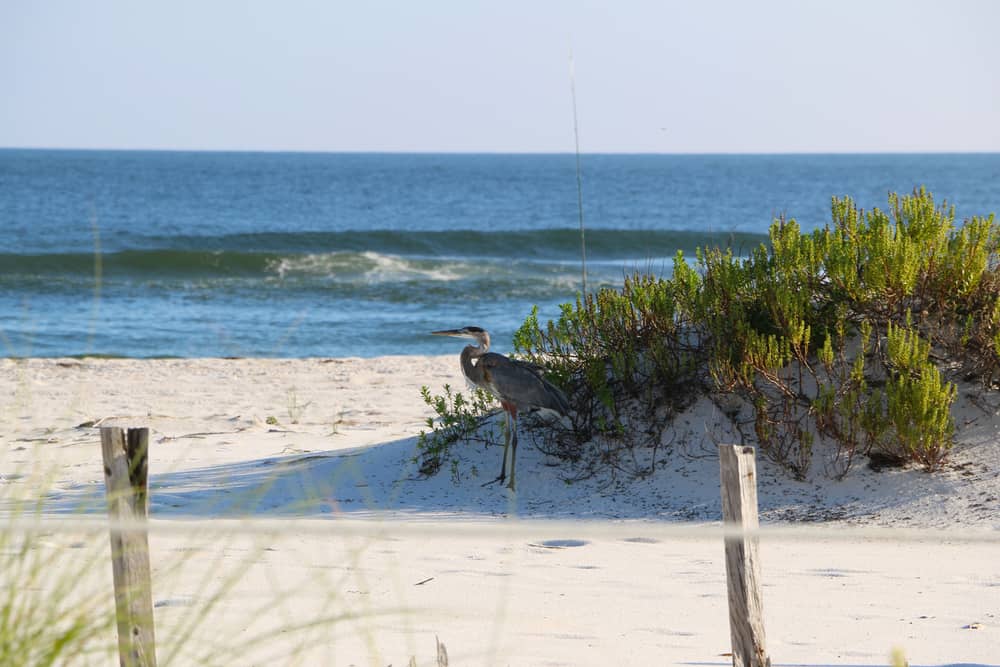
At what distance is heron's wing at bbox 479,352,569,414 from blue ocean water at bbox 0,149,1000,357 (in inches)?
51.7

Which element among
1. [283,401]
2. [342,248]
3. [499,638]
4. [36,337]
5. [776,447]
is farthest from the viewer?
[342,248]

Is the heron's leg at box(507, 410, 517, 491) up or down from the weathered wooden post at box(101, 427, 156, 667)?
down

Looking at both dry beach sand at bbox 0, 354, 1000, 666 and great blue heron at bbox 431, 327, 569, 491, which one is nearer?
dry beach sand at bbox 0, 354, 1000, 666

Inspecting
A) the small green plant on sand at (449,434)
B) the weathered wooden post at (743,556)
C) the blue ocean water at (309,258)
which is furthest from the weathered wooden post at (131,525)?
the small green plant on sand at (449,434)

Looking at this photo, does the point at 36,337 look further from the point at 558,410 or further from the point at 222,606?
the point at 222,606

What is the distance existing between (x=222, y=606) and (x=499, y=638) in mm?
1236

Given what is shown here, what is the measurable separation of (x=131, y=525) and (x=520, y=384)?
165 inches

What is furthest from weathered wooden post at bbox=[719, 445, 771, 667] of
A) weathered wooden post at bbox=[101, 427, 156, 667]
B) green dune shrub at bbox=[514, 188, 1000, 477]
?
green dune shrub at bbox=[514, 188, 1000, 477]

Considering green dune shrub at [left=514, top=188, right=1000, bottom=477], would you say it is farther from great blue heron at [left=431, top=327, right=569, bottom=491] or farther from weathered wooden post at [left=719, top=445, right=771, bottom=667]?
weathered wooden post at [left=719, top=445, right=771, bottom=667]

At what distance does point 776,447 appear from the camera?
7.03m

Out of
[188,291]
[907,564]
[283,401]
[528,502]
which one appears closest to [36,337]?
[188,291]

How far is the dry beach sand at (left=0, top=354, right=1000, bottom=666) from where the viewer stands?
4.03 metres

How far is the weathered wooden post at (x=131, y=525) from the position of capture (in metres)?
3.05

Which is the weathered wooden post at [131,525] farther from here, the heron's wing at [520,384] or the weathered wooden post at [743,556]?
the heron's wing at [520,384]
